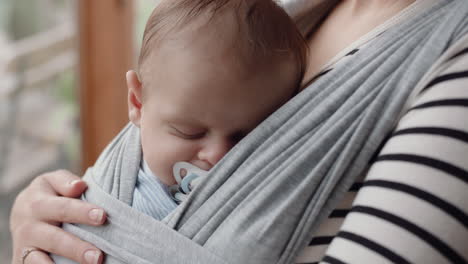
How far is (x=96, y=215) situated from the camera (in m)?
0.88

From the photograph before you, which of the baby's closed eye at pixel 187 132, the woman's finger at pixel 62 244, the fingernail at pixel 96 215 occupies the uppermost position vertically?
the baby's closed eye at pixel 187 132

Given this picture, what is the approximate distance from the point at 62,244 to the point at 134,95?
0.89ft

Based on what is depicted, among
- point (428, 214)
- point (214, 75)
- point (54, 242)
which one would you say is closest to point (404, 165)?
point (428, 214)

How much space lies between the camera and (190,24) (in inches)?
34.8

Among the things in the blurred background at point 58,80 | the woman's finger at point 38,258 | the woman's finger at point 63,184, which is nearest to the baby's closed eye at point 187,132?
the woman's finger at point 63,184

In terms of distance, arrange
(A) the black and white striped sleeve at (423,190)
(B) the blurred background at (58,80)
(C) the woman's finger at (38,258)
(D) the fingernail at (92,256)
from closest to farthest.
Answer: (A) the black and white striped sleeve at (423,190)
(D) the fingernail at (92,256)
(C) the woman's finger at (38,258)
(B) the blurred background at (58,80)

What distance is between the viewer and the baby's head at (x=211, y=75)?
867 mm

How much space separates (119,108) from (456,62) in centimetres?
220

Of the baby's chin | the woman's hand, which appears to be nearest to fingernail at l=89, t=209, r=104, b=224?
the woman's hand

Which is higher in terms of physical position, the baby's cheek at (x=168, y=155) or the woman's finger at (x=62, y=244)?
the baby's cheek at (x=168, y=155)

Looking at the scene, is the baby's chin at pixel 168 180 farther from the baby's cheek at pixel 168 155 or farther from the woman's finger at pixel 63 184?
the woman's finger at pixel 63 184

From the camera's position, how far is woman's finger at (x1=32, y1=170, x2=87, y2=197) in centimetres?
100

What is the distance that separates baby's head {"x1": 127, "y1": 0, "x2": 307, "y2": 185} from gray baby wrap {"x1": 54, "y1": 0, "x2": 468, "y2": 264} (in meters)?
0.08

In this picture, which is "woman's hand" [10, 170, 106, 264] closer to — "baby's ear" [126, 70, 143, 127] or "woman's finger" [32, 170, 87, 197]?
"woman's finger" [32, 170, 87, 197]
